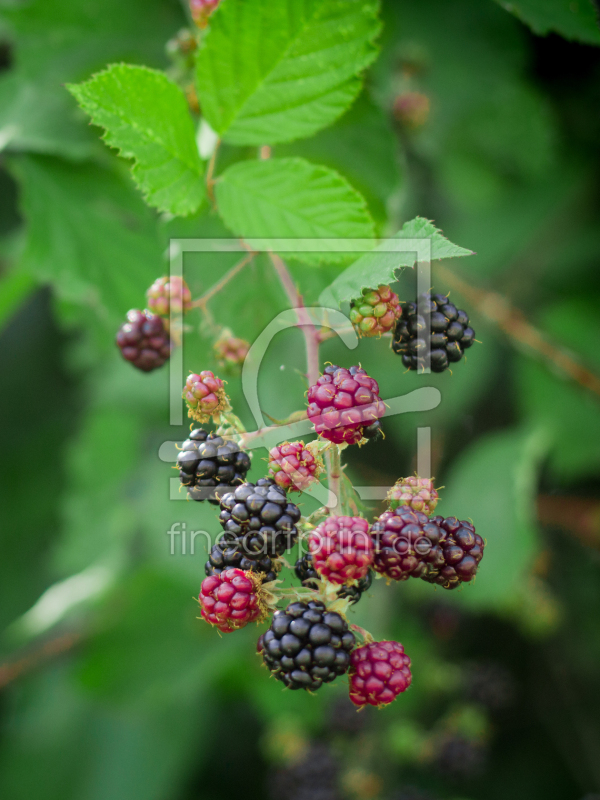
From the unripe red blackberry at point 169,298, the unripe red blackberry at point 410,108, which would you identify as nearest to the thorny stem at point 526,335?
the unripe red blackberry at point 410,108

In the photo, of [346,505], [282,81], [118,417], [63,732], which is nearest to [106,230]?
[282,81]

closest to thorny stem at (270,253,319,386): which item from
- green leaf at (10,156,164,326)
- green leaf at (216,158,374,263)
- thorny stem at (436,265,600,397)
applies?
green leaf at (216,158,374,263)

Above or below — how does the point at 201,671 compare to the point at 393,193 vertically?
below

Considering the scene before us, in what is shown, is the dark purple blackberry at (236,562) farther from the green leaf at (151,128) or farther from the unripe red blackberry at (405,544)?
the green leaf at (151,128)

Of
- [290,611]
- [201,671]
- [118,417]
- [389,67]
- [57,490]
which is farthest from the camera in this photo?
[57,490]

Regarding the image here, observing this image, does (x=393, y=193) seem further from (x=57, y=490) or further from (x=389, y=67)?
(x=57, y=490)

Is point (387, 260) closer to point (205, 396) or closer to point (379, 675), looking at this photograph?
point (205, 396)

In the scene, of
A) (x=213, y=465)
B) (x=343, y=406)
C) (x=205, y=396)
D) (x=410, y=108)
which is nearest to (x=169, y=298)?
(x=205, y=396)
